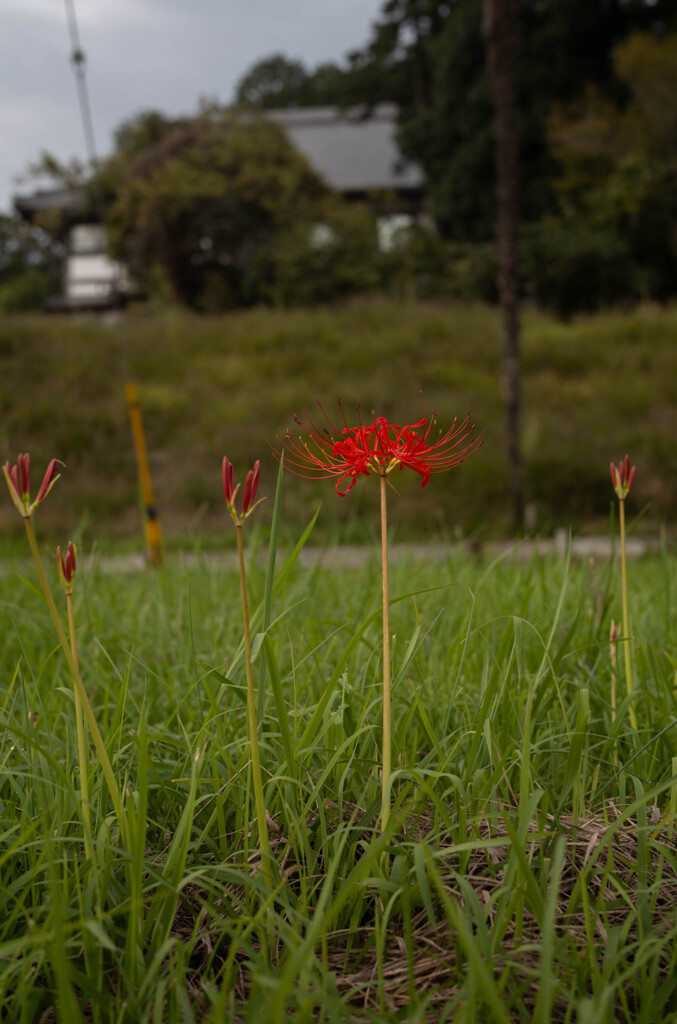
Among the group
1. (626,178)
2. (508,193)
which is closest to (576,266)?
(626,178)

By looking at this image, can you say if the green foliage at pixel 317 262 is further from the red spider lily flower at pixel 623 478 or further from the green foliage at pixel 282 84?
the green foliage at pixel 282 84

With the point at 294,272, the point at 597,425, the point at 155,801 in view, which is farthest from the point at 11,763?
the point at 294,272

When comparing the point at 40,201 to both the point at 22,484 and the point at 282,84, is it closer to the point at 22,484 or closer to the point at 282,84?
the point at 282,84

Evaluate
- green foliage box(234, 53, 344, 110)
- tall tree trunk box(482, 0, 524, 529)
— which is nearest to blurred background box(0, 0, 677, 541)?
tall tree trunk box(482, 0, 524, 529)

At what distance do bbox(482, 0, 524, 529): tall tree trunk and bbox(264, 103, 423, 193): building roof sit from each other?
76.5 feet

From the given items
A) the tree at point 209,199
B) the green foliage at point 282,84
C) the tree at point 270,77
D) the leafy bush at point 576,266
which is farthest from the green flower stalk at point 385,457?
the tree at point 270,77

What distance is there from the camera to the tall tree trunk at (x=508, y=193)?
8.01 metres

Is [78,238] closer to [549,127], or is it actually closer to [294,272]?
[294,272]

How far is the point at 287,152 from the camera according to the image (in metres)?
19.9

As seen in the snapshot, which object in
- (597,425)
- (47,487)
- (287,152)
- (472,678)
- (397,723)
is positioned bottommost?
(597,425)

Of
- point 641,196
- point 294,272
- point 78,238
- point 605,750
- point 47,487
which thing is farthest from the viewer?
point 78,238

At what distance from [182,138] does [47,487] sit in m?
21.4

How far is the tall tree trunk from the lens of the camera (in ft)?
26.3

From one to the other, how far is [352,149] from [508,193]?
28733 mm
